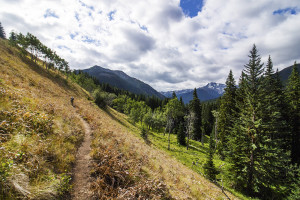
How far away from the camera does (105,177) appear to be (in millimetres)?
5301

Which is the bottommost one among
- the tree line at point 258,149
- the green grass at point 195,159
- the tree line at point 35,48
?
the green grass at point 195,159

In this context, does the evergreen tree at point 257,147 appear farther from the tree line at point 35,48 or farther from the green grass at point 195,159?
the tree line at point 35,48

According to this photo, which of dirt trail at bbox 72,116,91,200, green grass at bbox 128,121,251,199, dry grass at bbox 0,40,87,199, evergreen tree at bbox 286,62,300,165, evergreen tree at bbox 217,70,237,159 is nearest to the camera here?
dry grass at bbox 0,40,87,199

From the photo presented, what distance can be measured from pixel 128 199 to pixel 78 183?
207cm

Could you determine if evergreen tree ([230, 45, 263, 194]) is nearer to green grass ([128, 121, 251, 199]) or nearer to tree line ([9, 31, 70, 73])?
green grass ([128, 121, 251, 199])

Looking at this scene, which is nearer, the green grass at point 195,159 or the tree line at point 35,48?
the green grass at point 195,159

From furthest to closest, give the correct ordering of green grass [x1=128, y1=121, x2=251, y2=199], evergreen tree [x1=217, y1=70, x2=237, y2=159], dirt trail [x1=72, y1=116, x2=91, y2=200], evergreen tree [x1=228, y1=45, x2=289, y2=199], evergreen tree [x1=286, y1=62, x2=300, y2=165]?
evergreen tree [x1=217, y1=70, x2=237, y2=159] < evergreen tree [x1=286, y1=62, x2=300, y2=165] < green grass [x1=128, y1=121, x2=251, y2=199] < evergreen tree [x1=228, y1=45, x2=289, y2=199] < dirt trail [x1=72, y1=116, x2=91, y2=200]

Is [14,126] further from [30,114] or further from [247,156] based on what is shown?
[247,156]

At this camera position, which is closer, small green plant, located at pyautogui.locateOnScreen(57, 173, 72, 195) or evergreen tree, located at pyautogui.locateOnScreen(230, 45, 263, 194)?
small green plant, located at pyautogui.locateOnScreen(57, 173, 72, 195)

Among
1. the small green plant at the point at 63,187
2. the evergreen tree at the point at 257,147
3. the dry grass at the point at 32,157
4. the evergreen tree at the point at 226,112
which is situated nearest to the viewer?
the dry grass at the point at 32,157

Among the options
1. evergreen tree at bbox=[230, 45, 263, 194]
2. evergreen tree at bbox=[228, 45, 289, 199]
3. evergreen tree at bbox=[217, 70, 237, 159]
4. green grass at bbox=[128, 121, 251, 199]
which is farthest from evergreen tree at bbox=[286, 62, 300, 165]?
evergreen tree at bbox=[230, 45, 263, 194]

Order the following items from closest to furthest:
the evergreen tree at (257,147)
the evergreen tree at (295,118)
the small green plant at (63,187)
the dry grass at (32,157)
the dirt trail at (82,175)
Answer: the dry grass at (32,157)
the small green plant at (63,187)
the dirt trail at (82,175)
the evergreen tree at (257,147)
the evergreen tree at (295,118)

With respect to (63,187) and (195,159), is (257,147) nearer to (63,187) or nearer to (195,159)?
(195,159)

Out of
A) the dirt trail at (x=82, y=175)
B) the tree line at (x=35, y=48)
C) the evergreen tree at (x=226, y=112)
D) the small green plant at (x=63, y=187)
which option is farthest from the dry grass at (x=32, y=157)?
the tree line at (x=35, y=48)
